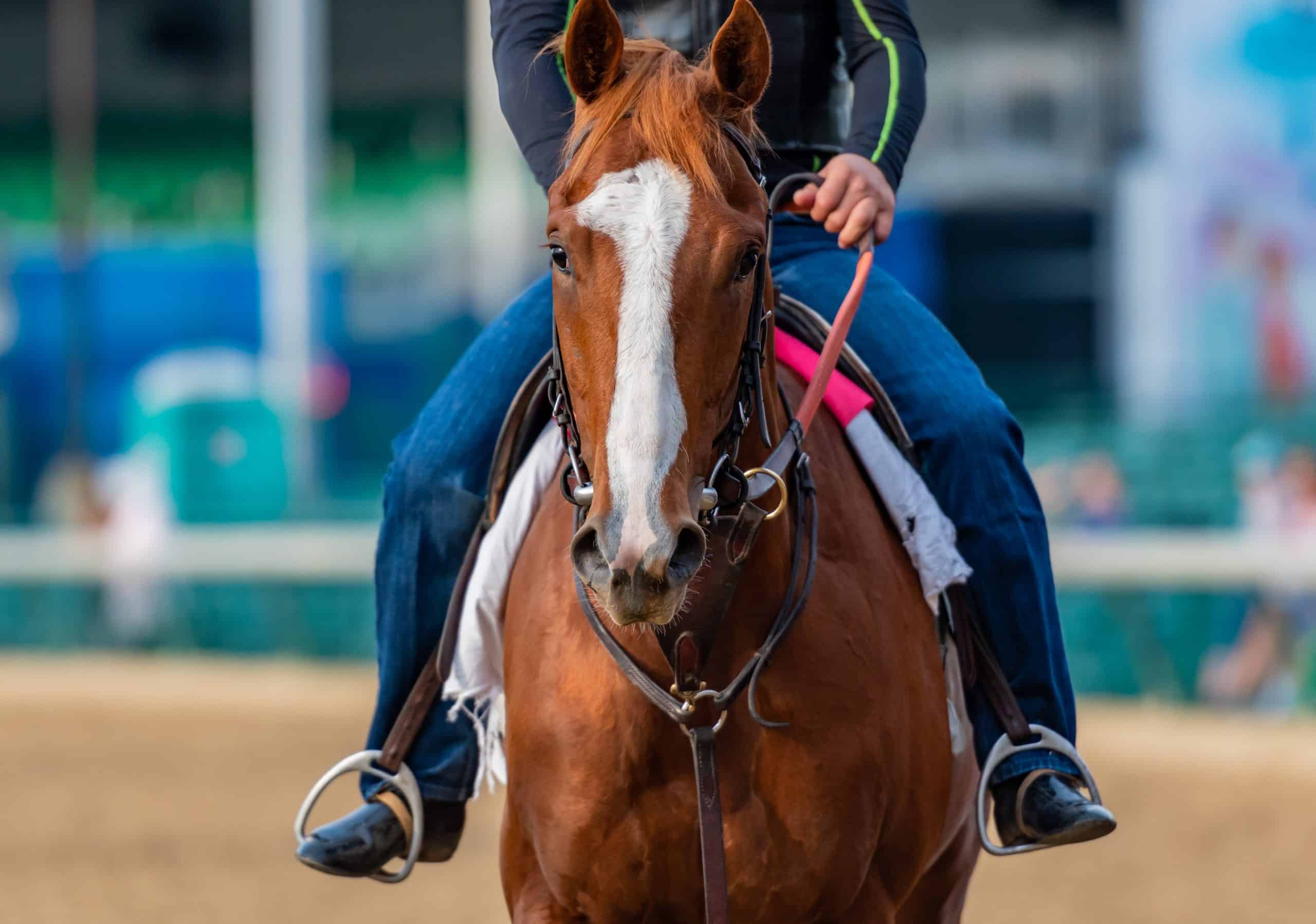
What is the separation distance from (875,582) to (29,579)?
49.7 ft

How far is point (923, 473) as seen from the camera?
3.90 metres

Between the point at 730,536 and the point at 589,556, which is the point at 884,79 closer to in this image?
the point at 730,536

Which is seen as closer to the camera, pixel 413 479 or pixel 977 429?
pixel 977 429

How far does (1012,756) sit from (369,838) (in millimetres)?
1442

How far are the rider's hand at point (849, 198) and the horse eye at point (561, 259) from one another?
0.69 meters

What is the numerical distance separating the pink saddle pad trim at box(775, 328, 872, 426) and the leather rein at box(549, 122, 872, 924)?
0.64ft

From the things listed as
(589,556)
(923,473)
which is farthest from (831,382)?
(589,556)

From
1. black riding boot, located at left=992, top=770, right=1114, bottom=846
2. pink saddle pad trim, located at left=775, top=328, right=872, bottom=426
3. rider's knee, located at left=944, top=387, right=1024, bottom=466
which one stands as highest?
pink saddle pad trim, located at left=775, top=328, right=872, bottom=426

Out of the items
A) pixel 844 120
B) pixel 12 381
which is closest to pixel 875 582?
pixel 844 120

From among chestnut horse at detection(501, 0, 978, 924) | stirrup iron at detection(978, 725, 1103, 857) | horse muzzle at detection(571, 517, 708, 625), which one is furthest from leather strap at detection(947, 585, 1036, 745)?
horse muzzle at detection(571, 517, 708, 625)

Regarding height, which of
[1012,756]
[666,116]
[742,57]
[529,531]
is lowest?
[1012,756]

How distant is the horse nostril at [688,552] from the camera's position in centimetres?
267

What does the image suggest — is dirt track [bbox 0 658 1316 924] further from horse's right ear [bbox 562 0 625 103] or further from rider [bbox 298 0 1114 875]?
horse's right ear [bbox 562 0 625 103]

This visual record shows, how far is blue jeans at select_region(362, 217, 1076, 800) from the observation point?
3.86 metres
